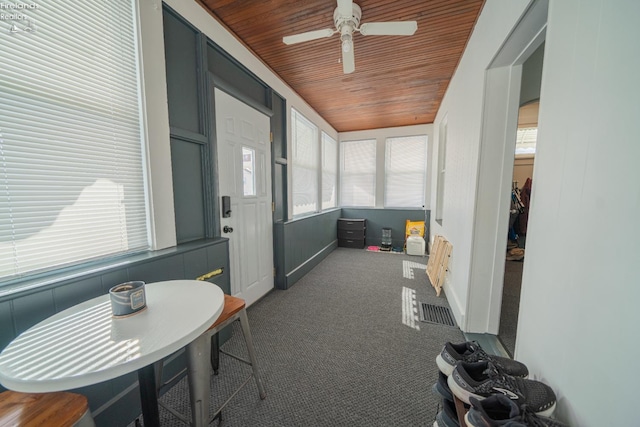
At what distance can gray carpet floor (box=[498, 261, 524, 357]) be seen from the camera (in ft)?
6.16

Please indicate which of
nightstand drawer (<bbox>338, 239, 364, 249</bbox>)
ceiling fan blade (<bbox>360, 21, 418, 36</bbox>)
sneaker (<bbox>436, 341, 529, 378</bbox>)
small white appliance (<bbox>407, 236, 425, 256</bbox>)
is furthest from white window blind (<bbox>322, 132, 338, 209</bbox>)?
sneaker (<bbox>436, 341, 529, 378</bbox>)

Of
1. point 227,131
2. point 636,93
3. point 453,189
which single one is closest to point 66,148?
point 227,131

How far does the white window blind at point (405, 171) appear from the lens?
5.05 meters

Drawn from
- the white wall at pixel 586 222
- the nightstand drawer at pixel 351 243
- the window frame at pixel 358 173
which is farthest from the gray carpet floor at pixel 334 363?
the window frame at pixel 358 173

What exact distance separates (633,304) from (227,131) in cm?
254

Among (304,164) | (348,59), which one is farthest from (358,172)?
(348,59)

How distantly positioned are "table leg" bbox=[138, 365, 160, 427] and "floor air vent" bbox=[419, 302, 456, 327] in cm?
219

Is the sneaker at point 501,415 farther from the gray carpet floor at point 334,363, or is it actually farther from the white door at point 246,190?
the white door at point 246,190

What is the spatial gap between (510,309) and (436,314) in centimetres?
82

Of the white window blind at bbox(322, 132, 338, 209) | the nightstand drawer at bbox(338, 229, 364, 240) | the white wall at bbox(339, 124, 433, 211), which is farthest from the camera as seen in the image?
the nightstand drawer at bbox(338, 229, 364, 240)

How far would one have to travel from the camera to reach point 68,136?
3.79 feet

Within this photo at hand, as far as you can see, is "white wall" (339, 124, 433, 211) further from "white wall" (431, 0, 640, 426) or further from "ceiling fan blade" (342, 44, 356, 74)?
"white wall" (431, 0, 640, 426)

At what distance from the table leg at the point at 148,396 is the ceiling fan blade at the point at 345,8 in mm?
2406

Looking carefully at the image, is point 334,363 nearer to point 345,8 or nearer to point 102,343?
point 102,343
